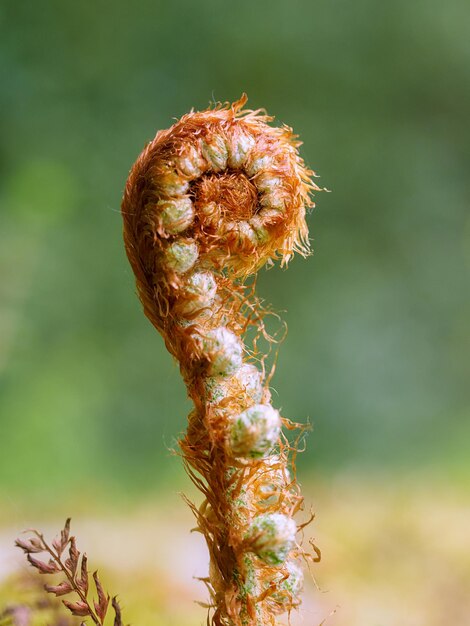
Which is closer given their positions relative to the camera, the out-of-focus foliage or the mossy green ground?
the mossy green ground

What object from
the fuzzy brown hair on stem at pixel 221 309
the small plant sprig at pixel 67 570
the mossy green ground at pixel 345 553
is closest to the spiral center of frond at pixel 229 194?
the fuzzy brown hair on stem at pixel 221 309

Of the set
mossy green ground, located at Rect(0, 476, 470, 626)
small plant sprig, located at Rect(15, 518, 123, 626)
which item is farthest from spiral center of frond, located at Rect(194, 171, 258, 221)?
mossy green ground, located at Rect(0, 476, 470, 626)

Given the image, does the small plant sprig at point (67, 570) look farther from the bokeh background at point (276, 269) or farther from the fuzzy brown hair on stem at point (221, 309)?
the bokeh background at point (276, 269)

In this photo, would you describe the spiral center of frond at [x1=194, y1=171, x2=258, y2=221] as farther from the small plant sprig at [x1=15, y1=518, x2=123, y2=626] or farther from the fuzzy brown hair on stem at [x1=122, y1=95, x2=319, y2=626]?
the small plant sprig at [x1=15, y1=518, x2=123, y2=626]

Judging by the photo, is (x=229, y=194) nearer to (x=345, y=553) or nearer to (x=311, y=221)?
(x=345, y=553)

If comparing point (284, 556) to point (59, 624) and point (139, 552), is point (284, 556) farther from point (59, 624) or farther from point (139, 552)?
point (139, 552)

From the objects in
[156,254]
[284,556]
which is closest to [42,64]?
[156,254]

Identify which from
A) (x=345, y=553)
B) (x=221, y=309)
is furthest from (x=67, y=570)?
(x=345, y=553)
